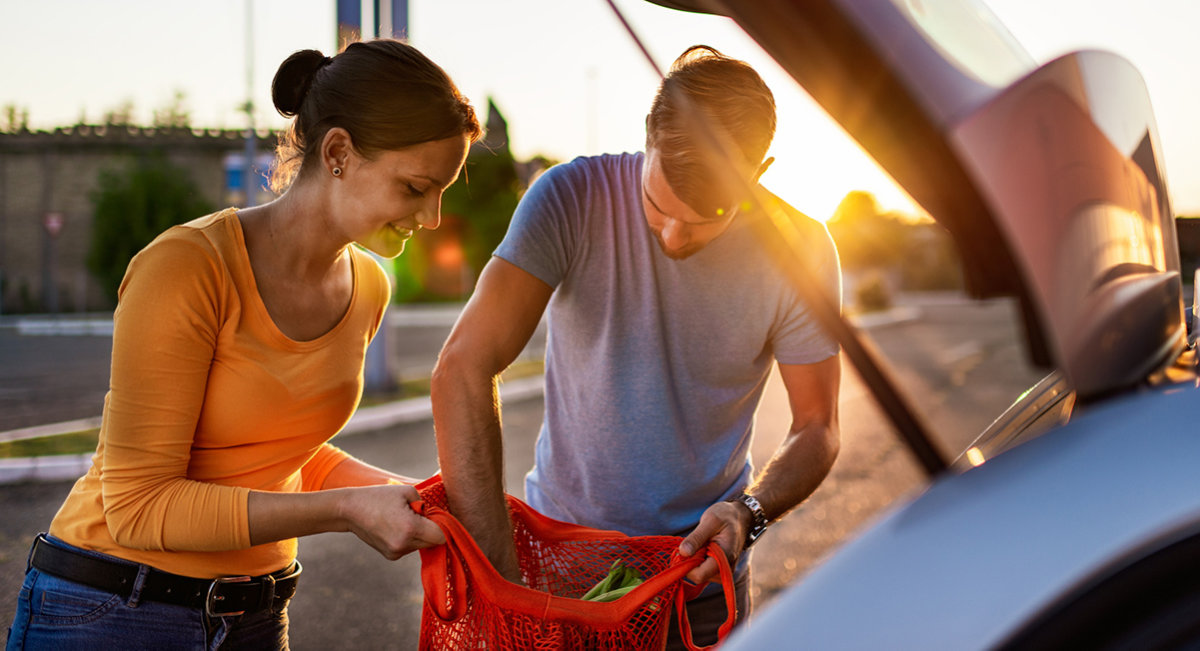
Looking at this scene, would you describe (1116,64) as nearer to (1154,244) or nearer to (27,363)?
(1154,244)

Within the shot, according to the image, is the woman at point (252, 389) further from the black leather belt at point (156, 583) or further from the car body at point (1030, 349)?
the car body at point (1030, 349)

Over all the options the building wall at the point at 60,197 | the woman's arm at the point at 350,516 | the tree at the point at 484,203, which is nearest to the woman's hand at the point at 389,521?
the woman's arm at the point at 350,516

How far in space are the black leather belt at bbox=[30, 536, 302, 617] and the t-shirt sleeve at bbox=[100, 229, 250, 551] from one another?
3.3 inches

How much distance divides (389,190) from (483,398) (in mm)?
467

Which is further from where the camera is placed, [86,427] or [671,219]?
[86,427]

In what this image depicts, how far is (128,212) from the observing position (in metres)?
26.2

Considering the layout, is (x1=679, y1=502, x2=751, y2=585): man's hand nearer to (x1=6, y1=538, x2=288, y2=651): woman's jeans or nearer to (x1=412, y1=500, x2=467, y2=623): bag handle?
(x1=412, y1=500, x2=467, y2=623): bag handle

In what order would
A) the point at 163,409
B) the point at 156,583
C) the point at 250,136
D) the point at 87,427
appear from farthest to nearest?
the point at 250,136, the point at 87,427, the point at 156,583, the point at 163,409

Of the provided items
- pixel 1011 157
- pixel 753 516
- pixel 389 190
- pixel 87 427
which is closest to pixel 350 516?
pixel 389 190

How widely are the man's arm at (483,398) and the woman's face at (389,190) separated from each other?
0.21 metres

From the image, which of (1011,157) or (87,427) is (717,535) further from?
(87,427)

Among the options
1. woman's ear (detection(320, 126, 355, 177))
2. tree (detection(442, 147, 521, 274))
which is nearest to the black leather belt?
woman's ear (detection(320, 126, 355, 177))

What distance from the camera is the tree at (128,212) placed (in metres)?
→ 26.0

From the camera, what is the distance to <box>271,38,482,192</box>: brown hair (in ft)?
5.47
